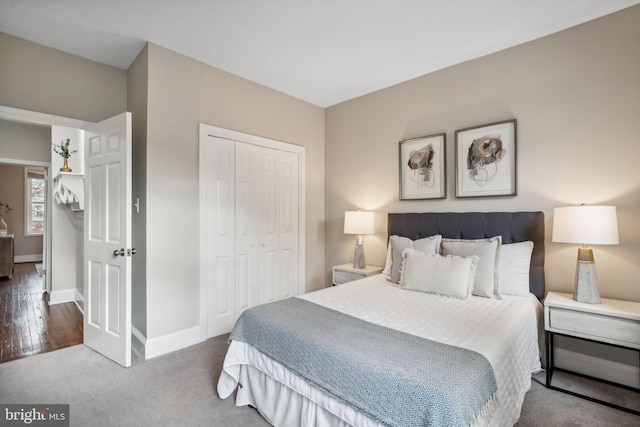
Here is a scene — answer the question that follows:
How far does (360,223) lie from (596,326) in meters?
2.11

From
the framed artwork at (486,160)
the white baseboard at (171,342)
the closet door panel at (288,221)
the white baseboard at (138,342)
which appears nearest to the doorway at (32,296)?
the white baseboard at (138,342)

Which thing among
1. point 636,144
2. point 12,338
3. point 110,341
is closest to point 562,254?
point 636,144

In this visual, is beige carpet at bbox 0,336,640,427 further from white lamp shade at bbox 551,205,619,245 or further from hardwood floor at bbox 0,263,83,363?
white lamp shade at bbox 551,205,619,245

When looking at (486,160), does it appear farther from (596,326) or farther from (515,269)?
(596,326)

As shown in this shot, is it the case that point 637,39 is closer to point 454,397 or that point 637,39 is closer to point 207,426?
point 454,397

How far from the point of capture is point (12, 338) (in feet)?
10.0

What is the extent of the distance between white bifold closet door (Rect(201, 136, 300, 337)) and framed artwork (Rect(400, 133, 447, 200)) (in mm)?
1380

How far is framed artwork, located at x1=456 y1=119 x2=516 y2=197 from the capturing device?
2727 mm

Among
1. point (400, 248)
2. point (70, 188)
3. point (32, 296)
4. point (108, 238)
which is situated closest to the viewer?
point (108, 238)

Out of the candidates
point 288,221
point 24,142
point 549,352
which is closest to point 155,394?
point 288,221

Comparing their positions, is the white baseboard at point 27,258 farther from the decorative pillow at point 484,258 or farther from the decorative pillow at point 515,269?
the decorative pillow at point 515,269

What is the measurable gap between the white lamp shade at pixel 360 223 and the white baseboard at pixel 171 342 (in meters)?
1.90

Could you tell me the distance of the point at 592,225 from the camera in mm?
2053

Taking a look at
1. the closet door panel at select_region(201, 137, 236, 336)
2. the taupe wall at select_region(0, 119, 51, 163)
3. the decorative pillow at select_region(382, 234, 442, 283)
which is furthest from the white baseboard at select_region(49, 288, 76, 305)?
the decorative pillow at select_region(382, 234, 442, 283)
